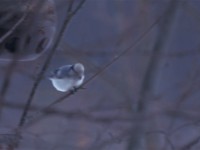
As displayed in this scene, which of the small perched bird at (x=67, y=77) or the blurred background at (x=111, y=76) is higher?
the blurred background at (x=111, y=76)

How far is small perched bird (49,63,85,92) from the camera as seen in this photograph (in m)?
2.77

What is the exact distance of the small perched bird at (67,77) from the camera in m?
2.77

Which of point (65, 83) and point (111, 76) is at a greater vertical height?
point (111, 76)

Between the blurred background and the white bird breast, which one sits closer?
the blurred background

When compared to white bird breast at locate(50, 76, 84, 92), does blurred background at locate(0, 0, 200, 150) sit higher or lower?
higher

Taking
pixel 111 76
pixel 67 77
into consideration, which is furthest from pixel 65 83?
pixel 111 76

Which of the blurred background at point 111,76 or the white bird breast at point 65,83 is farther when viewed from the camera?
the white bird breast at point 65,83

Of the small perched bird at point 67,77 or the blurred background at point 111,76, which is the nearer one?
the blurred background at point 111,76

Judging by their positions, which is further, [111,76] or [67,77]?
[67,77]

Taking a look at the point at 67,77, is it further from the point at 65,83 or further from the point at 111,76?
the point at 111,76

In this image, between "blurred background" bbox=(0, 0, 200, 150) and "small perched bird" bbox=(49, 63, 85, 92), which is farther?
"small perched bird" bbox=(49, 63, 85, 92)

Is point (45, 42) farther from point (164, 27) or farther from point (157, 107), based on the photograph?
point (157, 107)

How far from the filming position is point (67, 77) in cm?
290

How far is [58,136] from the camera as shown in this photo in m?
2.75
